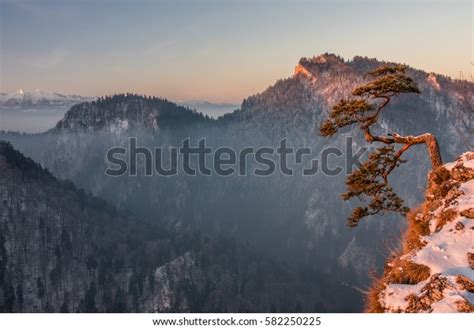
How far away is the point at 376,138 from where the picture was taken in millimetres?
23469

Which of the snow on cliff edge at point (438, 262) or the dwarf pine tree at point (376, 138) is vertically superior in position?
the dwarf pine tree at point (376, 138)

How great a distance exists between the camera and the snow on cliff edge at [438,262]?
13.3 m

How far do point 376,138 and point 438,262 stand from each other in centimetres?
991

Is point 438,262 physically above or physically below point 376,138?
below

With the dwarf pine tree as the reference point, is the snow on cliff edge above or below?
below

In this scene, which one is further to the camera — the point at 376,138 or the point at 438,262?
the point at 376,138

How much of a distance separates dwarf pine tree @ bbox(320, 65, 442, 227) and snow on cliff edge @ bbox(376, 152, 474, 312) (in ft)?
16.0

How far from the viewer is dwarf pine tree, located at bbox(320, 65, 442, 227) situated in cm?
2217

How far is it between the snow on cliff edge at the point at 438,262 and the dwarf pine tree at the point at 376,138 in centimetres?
487

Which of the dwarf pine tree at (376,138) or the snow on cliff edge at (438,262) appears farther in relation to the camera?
the dwarf pine tree at (376,138)

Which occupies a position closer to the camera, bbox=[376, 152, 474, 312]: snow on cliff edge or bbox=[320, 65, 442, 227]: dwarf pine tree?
bbox=[376, 152, 474, 312]: snow on cliff edge

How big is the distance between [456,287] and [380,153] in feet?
37.1

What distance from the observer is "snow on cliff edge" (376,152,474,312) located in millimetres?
13295
